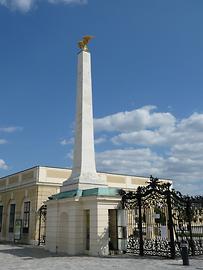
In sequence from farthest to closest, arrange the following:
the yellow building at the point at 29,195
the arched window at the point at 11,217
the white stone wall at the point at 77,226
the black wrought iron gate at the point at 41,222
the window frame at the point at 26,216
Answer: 1. the arched window at the point at 11,217
2. the window frame at the point at 26,216
3. the yellow building at the point at 29,195
4. the black wrought iron gate at the point at 41,222
5. the white stone wall at the point at 77,226

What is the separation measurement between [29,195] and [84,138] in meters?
11.2

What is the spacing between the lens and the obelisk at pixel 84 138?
17000 millimetres

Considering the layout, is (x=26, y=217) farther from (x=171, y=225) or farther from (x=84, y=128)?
(x=171, y=225)

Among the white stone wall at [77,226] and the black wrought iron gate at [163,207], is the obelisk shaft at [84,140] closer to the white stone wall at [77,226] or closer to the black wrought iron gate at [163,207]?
the white stone wall at [77,226]

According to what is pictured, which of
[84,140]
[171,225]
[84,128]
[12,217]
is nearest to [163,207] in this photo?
[171,225]

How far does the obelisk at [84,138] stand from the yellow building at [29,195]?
27.2ft

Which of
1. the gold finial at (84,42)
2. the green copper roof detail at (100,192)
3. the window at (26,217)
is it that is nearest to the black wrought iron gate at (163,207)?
the green copper roof detail at (100,192)

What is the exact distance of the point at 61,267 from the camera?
1118 cm

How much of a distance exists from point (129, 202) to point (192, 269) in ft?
19.0

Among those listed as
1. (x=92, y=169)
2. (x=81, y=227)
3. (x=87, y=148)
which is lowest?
(x=81, y=227)

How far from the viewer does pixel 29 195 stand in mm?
26344

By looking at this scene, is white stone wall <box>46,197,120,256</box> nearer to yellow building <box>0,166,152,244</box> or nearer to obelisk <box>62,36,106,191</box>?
obelisk <box>62,36,106,191</box>

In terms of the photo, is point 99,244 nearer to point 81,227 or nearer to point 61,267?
point 81,227

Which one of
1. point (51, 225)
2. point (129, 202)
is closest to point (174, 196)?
point (129, 202)
